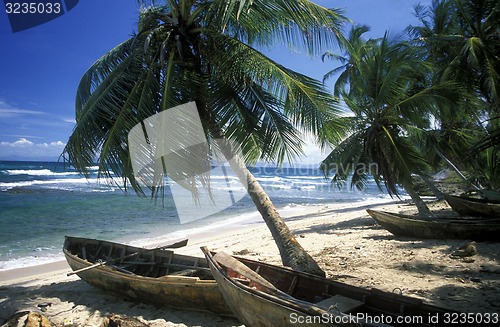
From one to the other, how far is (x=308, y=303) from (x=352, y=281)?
2514 millimetres

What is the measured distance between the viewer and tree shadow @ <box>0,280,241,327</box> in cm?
455

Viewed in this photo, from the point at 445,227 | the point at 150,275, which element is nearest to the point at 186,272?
the point at 150,275

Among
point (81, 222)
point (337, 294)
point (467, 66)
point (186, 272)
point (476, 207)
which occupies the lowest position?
point (81, 222)

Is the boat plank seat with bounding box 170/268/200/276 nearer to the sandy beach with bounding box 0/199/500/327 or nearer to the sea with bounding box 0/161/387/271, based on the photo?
the sandy beach with bounding box 0/199/500/327

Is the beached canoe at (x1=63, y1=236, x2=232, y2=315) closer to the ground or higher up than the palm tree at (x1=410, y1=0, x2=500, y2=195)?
closer to the ground

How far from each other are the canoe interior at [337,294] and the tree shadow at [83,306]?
767 millimetres

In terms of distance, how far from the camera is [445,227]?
279 inches

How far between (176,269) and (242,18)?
4384 mm

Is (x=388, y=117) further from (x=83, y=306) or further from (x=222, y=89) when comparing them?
(x=83, y=306)

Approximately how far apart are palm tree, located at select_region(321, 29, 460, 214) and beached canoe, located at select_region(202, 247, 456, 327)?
5434 millimetres

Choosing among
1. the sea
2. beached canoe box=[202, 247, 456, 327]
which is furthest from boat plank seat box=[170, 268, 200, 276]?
the sea

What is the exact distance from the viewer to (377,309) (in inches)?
131

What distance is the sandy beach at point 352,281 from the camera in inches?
174

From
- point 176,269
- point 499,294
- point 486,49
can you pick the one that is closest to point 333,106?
point 499,294
